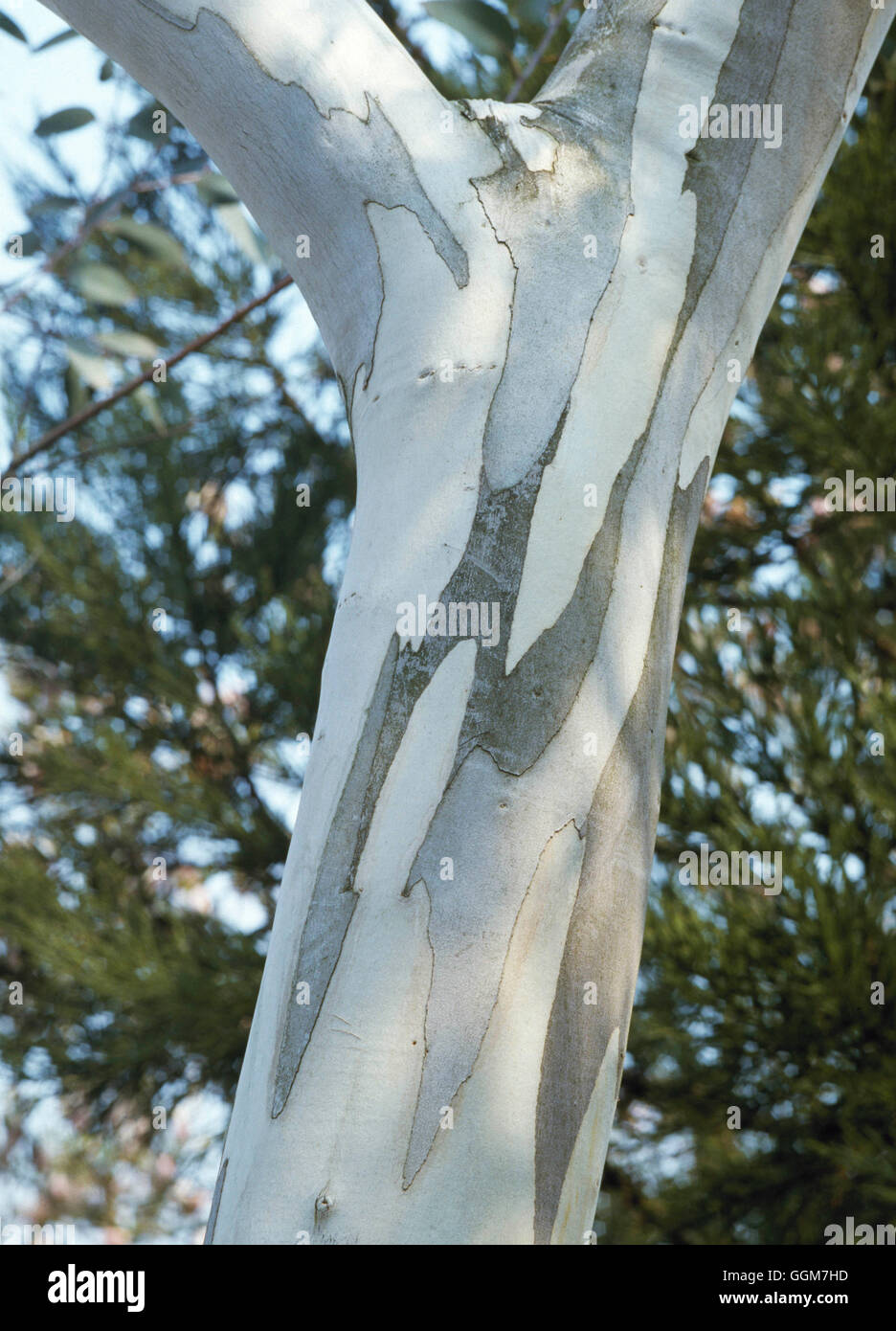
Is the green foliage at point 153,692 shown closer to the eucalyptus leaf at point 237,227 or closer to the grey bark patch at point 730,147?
the eucalyptus leaf at point 237,227

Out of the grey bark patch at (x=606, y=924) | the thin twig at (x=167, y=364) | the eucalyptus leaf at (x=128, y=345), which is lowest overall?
the grey bark patch at (x=606, y=924)

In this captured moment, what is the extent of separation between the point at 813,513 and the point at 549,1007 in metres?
2.27

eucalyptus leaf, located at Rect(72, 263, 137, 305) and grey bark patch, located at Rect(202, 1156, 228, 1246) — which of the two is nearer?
grey bark patch, located at Rect(202, 1156, 228, 1246)

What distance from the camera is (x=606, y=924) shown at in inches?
16.4

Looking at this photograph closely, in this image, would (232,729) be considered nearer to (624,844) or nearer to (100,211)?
(100,211)

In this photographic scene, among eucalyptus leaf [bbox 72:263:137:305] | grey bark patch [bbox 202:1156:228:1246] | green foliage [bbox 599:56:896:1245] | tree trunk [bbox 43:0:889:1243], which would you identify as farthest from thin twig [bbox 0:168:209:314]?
green foliage [bbox 599:56:896:1245]

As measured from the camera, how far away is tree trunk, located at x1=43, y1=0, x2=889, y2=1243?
0.38 metres

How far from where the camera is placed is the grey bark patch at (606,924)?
0.39 meters

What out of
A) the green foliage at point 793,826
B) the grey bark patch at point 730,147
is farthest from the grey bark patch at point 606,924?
the green foliage at point 793,826

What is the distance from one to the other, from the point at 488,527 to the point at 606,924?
0.17m

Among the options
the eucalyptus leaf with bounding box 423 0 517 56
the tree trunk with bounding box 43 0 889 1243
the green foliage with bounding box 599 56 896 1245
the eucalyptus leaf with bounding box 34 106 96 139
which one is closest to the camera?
the tree trunk with bounding box 43 0 889 1243

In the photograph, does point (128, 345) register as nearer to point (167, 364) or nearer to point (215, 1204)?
point (167, 364)

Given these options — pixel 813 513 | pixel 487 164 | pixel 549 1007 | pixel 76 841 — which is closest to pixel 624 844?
pixel 549 1007

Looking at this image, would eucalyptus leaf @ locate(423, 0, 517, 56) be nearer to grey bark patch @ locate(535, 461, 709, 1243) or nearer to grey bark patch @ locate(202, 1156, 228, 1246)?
grey bark patch @ locate(535, 461, 709, 1243)
